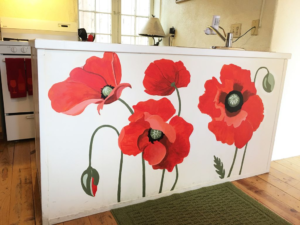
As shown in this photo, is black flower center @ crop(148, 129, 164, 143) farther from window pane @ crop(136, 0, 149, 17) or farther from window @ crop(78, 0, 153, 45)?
window pane @ crop(136, 0, 149, 17)

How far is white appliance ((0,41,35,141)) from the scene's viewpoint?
7.14ft

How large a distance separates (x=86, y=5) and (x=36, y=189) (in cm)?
260

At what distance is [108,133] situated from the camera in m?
1.24

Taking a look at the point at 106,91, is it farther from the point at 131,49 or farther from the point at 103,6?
the point at 103,6

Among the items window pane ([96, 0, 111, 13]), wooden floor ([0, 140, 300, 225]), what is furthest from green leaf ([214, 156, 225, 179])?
window pane ([96, 0, 111, 13])

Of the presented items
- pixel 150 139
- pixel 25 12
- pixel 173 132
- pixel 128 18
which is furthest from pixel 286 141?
pixel 25 12

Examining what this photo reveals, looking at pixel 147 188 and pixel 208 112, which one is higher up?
pixel 208 112

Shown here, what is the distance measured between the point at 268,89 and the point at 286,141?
696 millimetres

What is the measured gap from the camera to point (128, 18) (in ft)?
11.8

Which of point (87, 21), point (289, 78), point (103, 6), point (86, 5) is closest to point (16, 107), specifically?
point (87, 21)

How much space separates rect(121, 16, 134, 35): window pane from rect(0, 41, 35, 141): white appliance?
64.7 inches

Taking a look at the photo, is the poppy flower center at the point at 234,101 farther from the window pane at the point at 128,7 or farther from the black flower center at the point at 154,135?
the window pane at the point at 128,7

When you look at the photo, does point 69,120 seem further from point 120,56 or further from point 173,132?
point 173,132

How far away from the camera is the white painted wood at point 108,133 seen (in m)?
1.09
